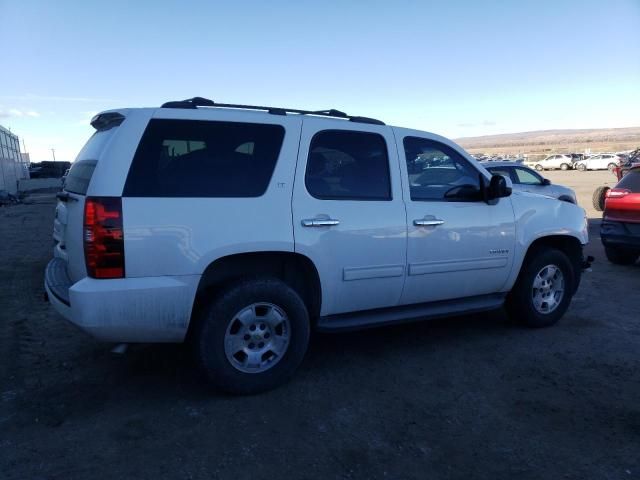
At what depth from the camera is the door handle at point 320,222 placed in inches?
148

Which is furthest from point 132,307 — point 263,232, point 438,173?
point 438,173

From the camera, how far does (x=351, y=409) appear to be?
3525 mm

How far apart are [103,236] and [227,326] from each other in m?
1.00

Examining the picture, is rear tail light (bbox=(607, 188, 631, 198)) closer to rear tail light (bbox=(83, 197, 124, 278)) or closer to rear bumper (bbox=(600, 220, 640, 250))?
rear bumper (bbox=(600, 220, 640, 250))

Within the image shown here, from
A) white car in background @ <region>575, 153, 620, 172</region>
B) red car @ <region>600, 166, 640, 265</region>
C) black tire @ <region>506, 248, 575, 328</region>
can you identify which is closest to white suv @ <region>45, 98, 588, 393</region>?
black tire @ <region>506, 248, 575, 328</region>

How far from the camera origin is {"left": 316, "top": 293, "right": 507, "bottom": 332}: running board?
4031 mm

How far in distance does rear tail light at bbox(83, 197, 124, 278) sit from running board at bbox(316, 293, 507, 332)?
1.59 meters

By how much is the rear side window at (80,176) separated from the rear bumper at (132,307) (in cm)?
66

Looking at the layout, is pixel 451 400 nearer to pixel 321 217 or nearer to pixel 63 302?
pixel 321 217

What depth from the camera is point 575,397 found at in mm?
3705

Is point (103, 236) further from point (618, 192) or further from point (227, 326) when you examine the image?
point (618, 192)

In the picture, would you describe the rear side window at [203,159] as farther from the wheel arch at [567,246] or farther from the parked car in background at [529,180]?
the parked car in background at [529,180]

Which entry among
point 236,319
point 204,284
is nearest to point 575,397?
point 236,319

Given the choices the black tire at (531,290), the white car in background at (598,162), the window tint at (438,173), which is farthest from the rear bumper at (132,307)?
the white car in background at (598,162)
